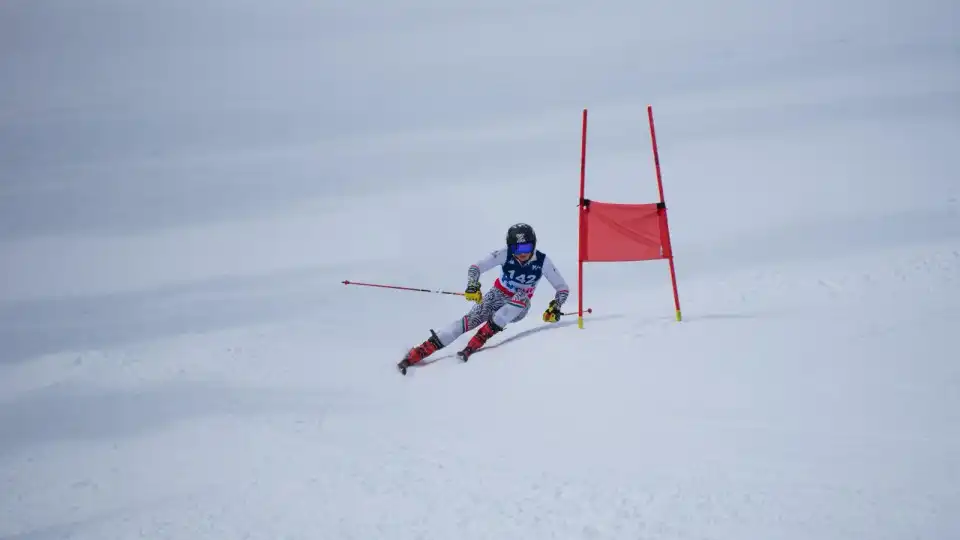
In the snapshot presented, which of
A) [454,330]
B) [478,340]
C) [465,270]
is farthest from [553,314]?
[465,270]

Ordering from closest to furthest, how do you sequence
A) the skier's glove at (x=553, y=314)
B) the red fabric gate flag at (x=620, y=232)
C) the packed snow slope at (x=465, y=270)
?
1. the packed snow slope at (x=465, y=270)
2. the red fabric gate flag at (x=620, y=232)
3. the skier's glove at (x=553, y=314)

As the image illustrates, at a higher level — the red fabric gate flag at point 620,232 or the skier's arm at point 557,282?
the red fabric gate flag at point 620,232

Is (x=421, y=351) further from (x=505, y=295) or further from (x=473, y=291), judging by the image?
(x=505, y=295)

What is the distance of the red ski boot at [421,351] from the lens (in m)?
9.17

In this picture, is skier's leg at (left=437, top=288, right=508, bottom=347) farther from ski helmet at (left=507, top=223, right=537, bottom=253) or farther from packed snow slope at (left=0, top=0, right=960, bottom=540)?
ski helmet at (left=507, top=223, right=537, bottom=253)

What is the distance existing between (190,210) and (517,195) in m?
6.59

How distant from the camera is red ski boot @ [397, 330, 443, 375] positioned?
30.1 feet

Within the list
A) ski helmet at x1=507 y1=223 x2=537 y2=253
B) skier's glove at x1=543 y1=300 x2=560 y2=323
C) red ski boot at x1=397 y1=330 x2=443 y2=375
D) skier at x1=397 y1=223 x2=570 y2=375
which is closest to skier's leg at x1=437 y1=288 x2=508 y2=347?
skier at x1=397 y1=223 x2=570 y2=375

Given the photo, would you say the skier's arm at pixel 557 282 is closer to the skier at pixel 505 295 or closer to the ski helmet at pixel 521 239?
the skier at pixel 505 295

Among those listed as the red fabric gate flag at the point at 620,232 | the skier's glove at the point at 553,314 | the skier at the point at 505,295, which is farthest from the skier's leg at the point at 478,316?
the red fabric gate flag at the point at 620,232

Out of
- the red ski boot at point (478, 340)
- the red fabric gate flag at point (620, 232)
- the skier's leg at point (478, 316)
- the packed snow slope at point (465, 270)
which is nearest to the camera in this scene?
the packed snow slope at point (465, 270)

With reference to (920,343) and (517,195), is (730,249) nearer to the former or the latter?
(517,195)

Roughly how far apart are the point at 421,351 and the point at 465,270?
17.4 feet

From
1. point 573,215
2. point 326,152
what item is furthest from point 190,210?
point 573,215
